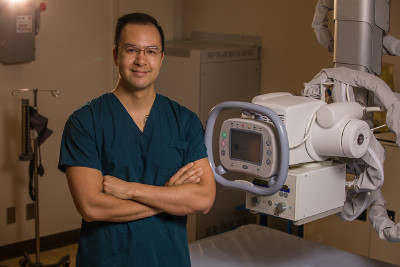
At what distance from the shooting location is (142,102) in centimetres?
236

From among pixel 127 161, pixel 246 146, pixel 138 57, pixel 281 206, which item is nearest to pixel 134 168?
pixel 127 161

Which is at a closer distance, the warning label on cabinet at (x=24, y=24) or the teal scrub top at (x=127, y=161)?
the teal scrub top at (x=127, y=161)

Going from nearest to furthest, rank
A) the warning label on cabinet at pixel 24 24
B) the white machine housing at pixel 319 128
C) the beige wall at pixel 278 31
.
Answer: the white machine housing at pixel 319 128
the warning label on cabinet at pixel 24 24
the beige wall at pixel 278 31

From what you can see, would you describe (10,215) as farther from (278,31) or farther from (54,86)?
(278,31)

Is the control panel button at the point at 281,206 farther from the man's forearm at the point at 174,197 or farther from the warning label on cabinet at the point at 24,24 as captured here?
the warning label on cabinet at the point at 24,24

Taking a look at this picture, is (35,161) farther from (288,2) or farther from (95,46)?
(288,2)

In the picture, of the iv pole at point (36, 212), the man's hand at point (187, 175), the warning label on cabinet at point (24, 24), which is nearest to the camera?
the man's hand at point (187, 175)

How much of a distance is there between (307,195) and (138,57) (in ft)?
2.82

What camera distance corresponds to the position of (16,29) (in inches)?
179

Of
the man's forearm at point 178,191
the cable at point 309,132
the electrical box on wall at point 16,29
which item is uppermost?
the electrical box on wall at point 16,29

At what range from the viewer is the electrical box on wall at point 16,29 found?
4.50 m

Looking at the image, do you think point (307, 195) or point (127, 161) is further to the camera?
point (307, 195)

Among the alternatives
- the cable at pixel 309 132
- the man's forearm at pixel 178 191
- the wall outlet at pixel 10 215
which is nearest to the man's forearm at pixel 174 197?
the man's forearm at pixel 178 191

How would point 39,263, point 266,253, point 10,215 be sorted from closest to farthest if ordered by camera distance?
point 266,253 → point 39,263 → point 10,215
